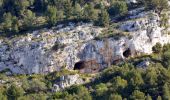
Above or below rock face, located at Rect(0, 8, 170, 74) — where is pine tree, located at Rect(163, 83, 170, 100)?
below

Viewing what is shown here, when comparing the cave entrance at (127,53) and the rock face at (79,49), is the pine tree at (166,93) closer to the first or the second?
the rock face at (79,49)

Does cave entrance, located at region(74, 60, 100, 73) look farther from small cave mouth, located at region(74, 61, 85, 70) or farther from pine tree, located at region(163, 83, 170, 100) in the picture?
pine tree, located at region(163, 83, 170, 100)

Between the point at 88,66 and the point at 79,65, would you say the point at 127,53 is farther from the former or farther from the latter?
the point at 79,65

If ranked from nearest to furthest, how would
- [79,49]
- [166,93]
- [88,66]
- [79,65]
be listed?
[166,93], [88,66], [79,49], [79,65]

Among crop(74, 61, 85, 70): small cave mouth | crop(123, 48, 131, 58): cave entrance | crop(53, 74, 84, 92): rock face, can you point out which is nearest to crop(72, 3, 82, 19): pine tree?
crop(74, 61, 85, 70): small cave mouth

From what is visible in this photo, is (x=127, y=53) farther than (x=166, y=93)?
Yes

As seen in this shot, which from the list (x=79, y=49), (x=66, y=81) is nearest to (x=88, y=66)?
(x=79, y=49)

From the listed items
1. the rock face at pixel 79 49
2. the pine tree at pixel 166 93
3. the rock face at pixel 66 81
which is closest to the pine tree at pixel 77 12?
the rock face at pixel 79 49
